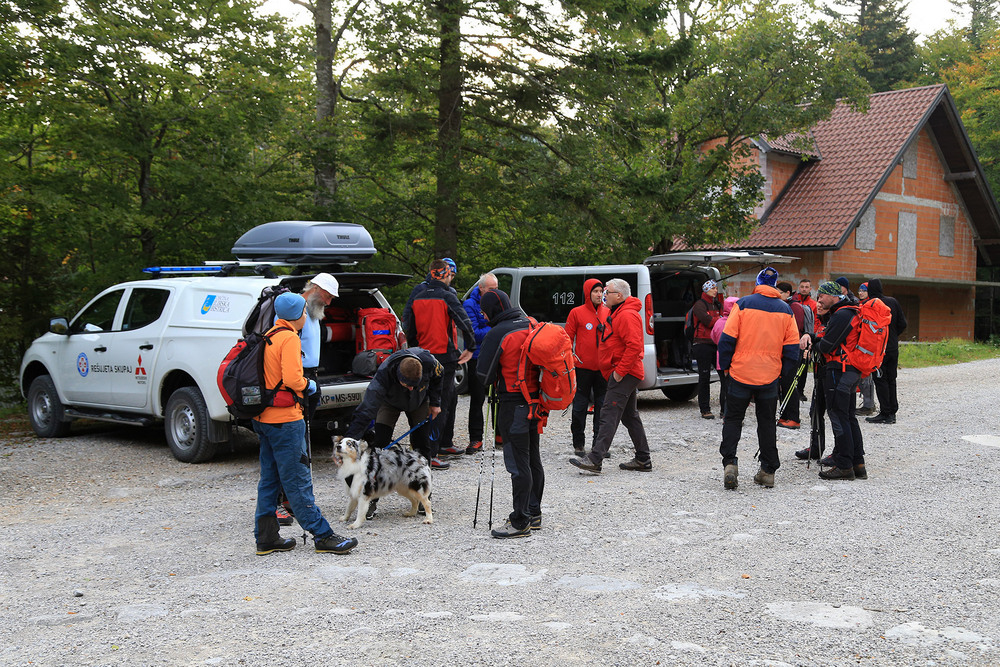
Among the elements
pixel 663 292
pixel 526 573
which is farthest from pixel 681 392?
pixel 526 573

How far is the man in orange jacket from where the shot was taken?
312 inches

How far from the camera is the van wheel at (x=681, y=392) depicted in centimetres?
1403

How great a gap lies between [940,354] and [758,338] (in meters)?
18.6

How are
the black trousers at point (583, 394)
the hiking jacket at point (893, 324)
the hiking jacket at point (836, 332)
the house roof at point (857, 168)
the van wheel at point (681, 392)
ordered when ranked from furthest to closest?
the house roof at point (857, 168), the van wheel at point (681, 392), the hiking jacket at point (893, 324), the black trousers at point (583, 394), the hiking jacket at point (836, 332)

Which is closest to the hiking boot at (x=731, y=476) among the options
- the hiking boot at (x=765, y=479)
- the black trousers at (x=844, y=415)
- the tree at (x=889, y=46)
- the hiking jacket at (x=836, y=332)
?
the hiking boot at (x=765, y=479)

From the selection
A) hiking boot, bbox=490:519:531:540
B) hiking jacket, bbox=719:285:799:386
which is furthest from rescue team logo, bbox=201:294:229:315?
hiking jacket, bbox=719:285:799:386

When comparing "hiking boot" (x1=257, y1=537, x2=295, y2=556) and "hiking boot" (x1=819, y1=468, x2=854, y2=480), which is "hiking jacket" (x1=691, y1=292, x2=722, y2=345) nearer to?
"hiking boot" (x1=819, y1=468, x2=854, y2=480)

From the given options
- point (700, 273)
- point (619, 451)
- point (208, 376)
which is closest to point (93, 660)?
point (208, 376)

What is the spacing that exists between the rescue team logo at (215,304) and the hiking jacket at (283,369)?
3288mm

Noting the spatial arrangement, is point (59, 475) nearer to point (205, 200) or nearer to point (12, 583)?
point (12, 583)

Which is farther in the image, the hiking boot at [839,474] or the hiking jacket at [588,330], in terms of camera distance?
the hiking jacket at [588,330]

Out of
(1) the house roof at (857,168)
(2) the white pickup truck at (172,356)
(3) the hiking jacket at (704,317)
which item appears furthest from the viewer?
(1) the house roof at (857,168)

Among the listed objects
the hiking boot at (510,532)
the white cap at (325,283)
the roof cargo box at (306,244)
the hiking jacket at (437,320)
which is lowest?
the hiking boot at (510,532)

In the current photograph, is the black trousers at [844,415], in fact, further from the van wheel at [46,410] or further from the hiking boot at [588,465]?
the van wheel at [46,410]
